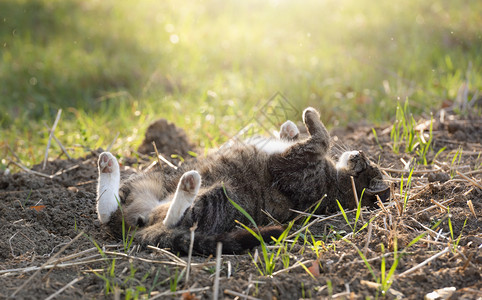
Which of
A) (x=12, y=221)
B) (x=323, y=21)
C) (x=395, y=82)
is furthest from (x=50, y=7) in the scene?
(x=12, y=221)

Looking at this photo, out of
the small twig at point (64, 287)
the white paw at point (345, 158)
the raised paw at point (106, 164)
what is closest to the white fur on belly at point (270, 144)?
the white paw at point (345, 158)

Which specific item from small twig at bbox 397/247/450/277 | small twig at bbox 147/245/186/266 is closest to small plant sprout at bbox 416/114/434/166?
small twig at bbox 397/247/450/277

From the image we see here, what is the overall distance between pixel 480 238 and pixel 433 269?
367mm

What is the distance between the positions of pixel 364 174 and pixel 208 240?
1.25 m

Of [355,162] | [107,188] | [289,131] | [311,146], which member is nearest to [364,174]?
[355,162]

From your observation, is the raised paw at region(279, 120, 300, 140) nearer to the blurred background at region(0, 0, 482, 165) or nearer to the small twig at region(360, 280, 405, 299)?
the blurred background at region(0, 0, 482, 165)

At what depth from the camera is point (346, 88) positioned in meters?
5.82

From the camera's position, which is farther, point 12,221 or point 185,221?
point 12,221

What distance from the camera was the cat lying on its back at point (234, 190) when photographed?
2434 mm

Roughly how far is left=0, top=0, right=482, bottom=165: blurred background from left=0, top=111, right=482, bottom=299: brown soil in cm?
127

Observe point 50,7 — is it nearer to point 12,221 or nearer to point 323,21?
point 323,21

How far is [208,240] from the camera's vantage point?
229 cm

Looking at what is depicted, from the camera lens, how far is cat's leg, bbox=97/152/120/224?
265cm

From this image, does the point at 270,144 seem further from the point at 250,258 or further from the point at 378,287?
the point at 378,287
